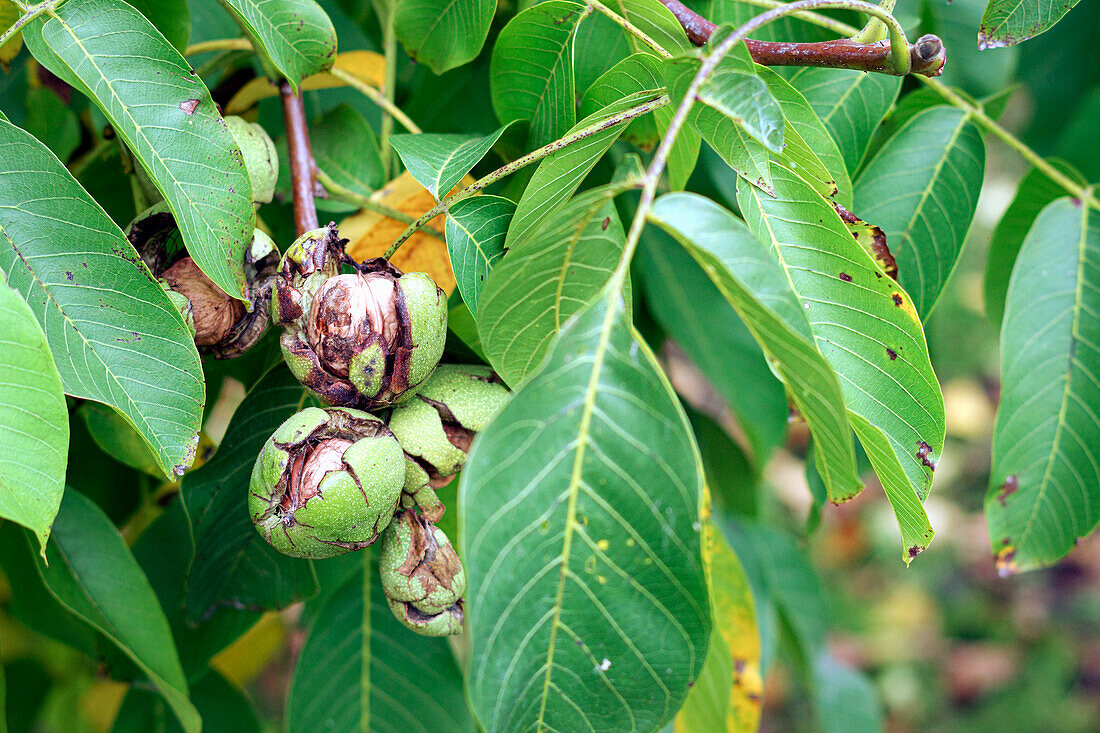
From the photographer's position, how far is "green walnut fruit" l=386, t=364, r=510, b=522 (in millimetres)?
590

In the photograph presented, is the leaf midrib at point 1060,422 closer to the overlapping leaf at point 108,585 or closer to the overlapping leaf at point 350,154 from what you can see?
the overlapping leaf at point 350,154

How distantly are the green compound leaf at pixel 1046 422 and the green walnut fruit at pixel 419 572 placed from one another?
56 centimetres

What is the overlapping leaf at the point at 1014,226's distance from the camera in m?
0.87

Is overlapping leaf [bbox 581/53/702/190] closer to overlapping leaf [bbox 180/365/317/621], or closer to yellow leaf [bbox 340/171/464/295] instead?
yellow leaf [bbox 340/171/464/295]

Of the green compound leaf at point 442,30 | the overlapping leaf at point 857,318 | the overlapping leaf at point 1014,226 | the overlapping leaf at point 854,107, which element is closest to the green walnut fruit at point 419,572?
the overlapping leaf at point 857,318

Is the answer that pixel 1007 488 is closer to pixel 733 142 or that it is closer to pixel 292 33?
pixel 733 142

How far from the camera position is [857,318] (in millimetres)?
597

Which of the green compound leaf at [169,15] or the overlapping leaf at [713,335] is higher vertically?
the green compound leaf at [169,15]

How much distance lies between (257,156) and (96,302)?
205 mm

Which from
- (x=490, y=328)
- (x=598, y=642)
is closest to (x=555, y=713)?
(x=598, y=642)

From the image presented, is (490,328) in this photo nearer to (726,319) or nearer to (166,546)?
(166,546)

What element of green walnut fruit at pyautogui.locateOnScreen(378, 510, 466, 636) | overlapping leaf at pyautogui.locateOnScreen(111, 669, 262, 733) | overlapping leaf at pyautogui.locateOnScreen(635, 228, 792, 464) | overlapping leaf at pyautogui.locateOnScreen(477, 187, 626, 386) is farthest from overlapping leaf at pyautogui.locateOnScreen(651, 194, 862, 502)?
overlapping leaf at pyautogui.locateOnScreen(111, 669, 262, 733)

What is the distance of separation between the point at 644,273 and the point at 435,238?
51 cm

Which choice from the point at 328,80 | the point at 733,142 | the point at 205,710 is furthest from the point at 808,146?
the point at 205,710
